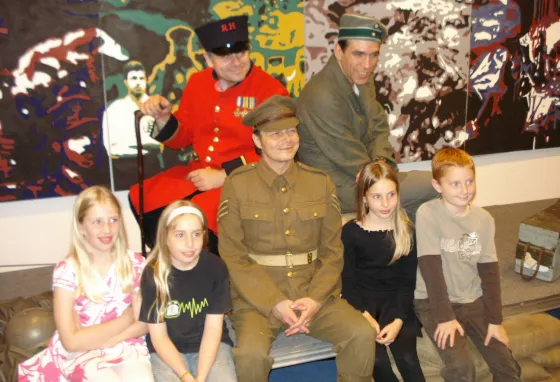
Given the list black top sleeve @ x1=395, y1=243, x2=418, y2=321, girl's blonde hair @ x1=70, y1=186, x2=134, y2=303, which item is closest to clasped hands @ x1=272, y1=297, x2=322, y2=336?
black top sleeve @ x1=395, y1=243, x2=418, y2=321

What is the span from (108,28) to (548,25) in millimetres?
3343

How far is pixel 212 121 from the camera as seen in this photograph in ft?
10.8

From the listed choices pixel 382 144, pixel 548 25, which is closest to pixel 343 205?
pixel 382 144

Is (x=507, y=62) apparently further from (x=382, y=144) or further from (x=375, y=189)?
(x=375, y=189)

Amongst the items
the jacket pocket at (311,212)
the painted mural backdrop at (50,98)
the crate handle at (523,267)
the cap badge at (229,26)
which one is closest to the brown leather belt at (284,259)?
the jacket pocket at (311,212)

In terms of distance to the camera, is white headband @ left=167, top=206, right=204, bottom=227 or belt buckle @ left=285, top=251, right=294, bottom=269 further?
belt buckle @ left=285, top=251, right=294, bottom=269

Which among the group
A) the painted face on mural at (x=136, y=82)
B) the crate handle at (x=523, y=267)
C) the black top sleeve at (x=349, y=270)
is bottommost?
the crate handle at (x=523, y=267)

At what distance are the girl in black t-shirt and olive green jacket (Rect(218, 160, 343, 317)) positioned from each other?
244 mm

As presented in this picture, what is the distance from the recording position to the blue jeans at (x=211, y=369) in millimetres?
2477

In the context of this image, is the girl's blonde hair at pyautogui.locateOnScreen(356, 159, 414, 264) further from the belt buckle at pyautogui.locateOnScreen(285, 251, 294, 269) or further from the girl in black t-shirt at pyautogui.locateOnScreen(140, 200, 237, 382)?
the girl in black t-shirt at pyautogui.locateOnScreen(140, 200, 237, 382)

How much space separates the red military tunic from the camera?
10.7ft

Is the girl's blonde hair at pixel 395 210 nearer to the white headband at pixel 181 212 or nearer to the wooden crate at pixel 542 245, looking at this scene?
the white headband at pixel 181 212

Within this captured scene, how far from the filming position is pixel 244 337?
261cm

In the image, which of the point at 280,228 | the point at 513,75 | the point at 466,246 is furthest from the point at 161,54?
the point at 513,75
